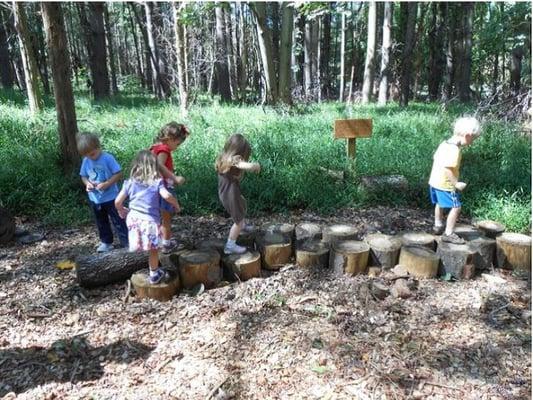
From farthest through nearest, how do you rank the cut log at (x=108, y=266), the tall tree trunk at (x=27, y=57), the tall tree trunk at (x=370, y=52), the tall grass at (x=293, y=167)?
the tall tree trunk at (x=370, y=52)
the tall tree trunk at (x=27, y=57)
the tall grass at (x=293, y=167)
the cut log at (x=108, y=266)

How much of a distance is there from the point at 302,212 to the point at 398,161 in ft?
6.37

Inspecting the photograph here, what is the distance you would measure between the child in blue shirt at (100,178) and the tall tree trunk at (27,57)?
6402 mm

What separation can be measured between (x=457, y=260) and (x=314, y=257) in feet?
4.26

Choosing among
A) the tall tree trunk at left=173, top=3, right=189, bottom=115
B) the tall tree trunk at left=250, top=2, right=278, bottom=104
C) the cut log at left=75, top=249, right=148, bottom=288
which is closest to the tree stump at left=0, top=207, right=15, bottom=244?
the cut log at left=75, top=249, right=148, bottom=288

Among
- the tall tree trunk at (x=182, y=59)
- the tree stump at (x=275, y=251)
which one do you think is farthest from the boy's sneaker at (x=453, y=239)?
the tall tree trunk at (x=182, y=59)

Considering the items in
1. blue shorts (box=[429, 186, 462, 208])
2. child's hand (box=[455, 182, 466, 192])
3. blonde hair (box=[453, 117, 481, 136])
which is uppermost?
blonde hair (box=[453, 117, 481, 136])

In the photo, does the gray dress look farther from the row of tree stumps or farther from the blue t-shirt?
the blue t-shirt

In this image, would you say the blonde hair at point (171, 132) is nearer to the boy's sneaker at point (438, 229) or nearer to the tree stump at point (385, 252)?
the tree stump at point (385, 252)

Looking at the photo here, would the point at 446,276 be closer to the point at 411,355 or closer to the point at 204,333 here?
the point at 411,355

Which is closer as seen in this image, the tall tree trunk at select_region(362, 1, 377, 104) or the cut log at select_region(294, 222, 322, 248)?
the cut log at select_region(294, 222, 322, 248)

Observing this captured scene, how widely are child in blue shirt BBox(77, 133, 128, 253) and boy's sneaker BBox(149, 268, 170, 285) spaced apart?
0.76 meters

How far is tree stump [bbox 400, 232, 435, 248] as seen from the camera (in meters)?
3.97

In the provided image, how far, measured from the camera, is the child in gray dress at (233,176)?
11.7 feet

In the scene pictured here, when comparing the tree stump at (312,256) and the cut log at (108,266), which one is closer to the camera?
the cut log at (108,266)
